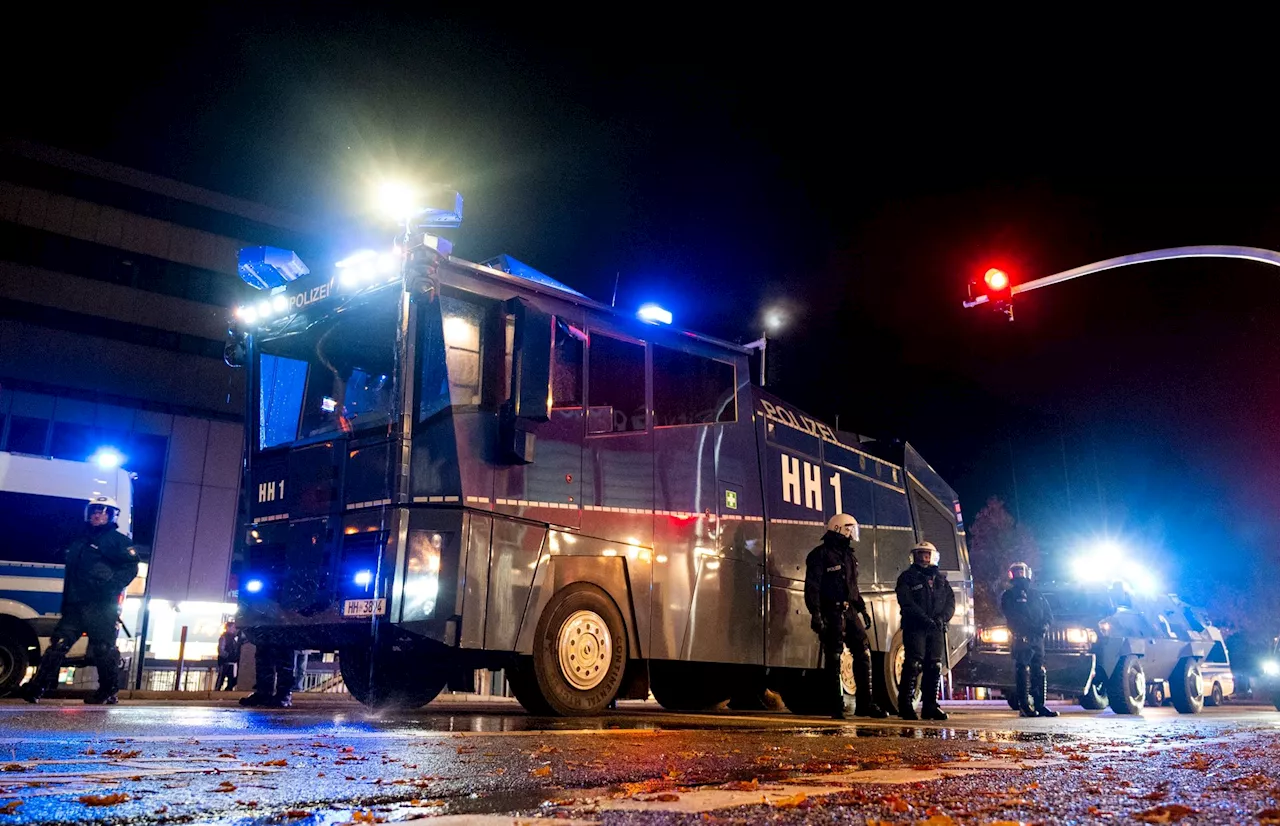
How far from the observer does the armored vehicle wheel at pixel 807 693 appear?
1124cm

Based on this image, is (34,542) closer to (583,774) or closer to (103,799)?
(583,774)

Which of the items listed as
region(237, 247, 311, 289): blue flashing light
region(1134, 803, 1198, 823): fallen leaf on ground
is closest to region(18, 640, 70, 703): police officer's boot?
region(237, 247, 311, 289): blue flashing light

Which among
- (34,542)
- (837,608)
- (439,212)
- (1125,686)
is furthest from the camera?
(1125,686)

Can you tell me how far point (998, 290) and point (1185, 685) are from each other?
24.7 feet

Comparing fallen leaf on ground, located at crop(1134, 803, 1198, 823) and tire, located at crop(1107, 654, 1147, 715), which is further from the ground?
tire, located at crop(1107, 654, 1147, 715)

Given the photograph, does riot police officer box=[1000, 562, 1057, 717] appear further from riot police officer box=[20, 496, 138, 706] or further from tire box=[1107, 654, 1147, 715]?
riot police officer box=[20, 496, 138, 706]

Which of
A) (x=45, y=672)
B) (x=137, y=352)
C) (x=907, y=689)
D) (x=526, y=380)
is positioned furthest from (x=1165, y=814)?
(x=137, y=352)

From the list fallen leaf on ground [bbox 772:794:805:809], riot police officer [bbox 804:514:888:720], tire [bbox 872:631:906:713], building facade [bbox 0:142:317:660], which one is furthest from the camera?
building facade [bbox 0:142:317:660]

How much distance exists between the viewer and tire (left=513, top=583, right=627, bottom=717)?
8.21m

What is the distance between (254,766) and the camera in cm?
424

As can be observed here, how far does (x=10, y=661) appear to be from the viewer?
13.0 metres

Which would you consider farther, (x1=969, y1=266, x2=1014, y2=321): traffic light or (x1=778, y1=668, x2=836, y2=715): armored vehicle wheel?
(x1=969, y1=266, x2=1014, y2=321): traffic light

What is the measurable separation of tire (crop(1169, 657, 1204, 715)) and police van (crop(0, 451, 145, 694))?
16.3m

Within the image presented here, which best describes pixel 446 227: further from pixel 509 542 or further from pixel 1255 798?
pixel 1255 798
